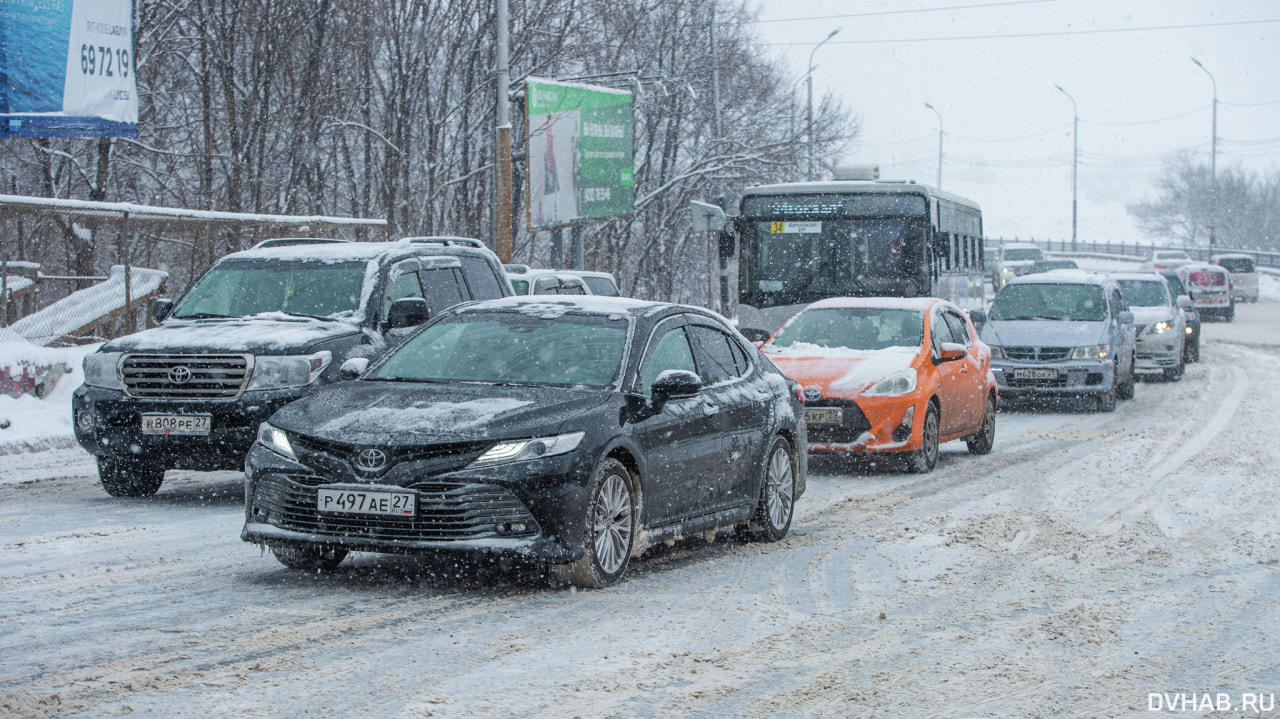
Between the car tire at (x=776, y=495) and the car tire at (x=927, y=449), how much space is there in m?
3.85

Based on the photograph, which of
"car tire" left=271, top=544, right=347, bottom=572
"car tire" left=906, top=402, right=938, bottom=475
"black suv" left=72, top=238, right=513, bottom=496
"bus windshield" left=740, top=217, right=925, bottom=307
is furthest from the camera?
"bus windshield" left=740, top=217, right=925, bottom=307

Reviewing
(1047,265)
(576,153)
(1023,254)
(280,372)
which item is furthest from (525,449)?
(1023,254)

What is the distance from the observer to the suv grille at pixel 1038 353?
19.6 m

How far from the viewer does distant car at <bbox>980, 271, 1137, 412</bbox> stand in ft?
64.0

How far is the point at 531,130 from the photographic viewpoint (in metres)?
26.8

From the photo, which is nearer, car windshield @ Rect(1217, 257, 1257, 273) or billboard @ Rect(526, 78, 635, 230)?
billboard @ Rect(526, 78, 635, 230)

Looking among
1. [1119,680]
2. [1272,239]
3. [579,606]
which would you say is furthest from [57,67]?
[1272,239]

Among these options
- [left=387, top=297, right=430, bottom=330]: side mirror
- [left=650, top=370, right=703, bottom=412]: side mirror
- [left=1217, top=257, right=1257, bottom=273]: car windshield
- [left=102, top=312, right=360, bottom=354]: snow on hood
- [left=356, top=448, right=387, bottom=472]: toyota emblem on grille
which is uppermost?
[left=1217, top=257, right=1257, bottom=273]: car windshield

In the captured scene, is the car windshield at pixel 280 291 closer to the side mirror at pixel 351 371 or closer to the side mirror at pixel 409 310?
the side mirror at pixel 409 310

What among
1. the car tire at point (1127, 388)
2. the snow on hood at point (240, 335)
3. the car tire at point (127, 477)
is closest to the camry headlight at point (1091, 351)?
the car tire at point (1127, 388)

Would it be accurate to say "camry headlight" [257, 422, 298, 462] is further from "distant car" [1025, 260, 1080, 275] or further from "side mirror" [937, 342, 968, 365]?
"distant car" [1025, 260, 1080, 275]

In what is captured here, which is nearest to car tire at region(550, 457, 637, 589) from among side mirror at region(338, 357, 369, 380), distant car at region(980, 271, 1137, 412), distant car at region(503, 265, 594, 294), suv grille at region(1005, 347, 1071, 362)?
side mirror at region(338, 357, 369, 380)

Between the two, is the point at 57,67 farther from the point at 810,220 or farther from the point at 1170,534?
the point at 1170,534

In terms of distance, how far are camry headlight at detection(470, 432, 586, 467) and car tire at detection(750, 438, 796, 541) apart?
2.20 meters
